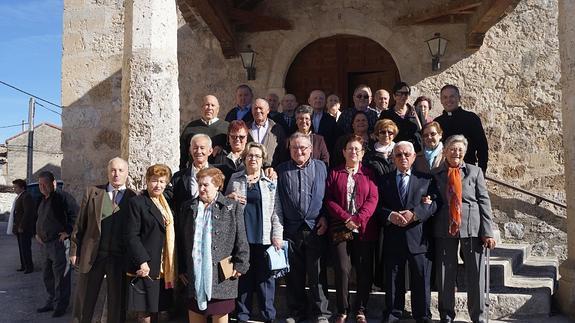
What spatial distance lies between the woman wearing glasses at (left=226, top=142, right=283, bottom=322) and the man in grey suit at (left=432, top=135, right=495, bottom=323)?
119 cm

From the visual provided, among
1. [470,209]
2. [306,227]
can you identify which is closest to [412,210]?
[470,209]

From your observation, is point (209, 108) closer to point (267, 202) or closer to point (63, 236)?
point (267, 202)

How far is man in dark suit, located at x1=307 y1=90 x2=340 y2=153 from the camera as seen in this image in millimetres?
4523

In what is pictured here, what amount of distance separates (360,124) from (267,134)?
797mm

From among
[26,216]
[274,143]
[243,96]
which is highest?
[243,96]

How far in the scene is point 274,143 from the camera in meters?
4.27

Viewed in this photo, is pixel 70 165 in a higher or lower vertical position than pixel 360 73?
lower

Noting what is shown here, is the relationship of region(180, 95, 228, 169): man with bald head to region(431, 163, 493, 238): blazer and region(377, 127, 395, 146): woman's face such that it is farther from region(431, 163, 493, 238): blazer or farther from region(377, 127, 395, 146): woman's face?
region(431, 163, 493, 238): blazer

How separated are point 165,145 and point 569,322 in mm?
3453

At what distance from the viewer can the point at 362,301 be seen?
367cm

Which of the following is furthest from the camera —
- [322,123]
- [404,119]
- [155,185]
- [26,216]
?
[26,216]

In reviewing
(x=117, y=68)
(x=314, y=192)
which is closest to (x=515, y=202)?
(x=314, y=192)

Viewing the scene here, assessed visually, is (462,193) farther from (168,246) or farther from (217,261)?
(168,246)

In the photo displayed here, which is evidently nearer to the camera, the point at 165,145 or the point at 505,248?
the point at 165,145
